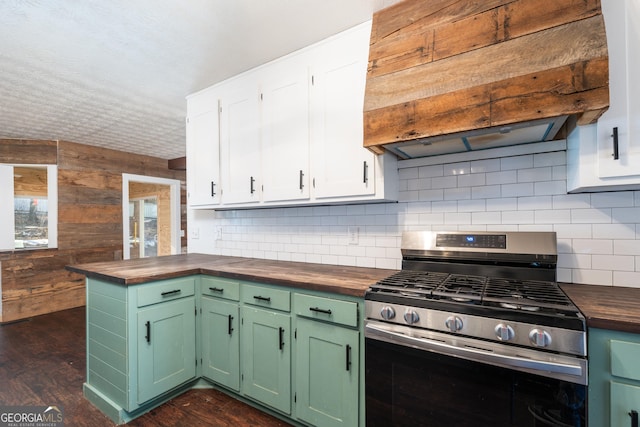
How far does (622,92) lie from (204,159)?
2.79 m

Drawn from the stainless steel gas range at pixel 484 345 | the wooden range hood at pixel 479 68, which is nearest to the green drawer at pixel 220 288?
the stainless steel gas range at pixel 484 345

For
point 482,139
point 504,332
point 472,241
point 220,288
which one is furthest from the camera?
point 220,288

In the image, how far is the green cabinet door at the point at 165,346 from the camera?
1911 mm

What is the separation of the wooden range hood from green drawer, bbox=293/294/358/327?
875 mm

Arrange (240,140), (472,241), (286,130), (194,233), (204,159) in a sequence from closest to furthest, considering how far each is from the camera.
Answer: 1. (472,241)
2. (286,130)
3. (240,140)
4. (204,159)
5. (194,233)

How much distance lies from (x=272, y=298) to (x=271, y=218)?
0.99m

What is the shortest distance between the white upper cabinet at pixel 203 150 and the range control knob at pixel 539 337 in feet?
7.80

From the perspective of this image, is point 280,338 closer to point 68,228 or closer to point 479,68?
point 479,68

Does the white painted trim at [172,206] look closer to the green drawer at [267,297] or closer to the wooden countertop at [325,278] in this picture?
the wooden countertop at [325,278]

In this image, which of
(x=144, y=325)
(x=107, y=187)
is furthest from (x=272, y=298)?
(x=107, y=187)

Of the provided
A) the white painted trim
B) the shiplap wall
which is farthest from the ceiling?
the white painted trim

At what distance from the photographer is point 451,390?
1235 mm

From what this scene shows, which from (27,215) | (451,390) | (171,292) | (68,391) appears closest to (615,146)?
(451,390)

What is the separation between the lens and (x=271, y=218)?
107 inches
